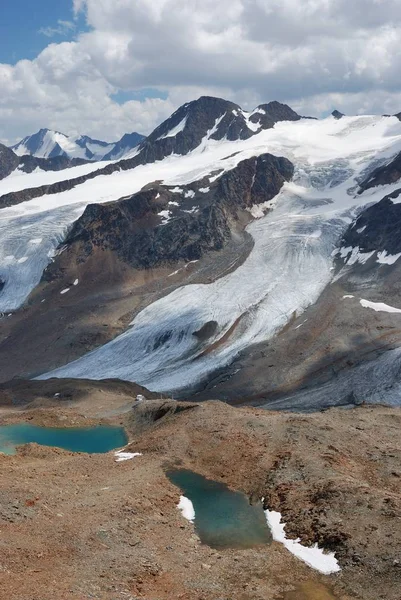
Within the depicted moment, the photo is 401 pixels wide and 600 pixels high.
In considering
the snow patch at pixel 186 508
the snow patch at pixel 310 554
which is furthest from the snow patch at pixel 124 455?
the snow patch at pixel 310 554

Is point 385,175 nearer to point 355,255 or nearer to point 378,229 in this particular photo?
point 378,229

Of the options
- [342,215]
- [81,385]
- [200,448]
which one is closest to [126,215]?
[342,215]

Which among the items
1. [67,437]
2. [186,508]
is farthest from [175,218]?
[186,508]

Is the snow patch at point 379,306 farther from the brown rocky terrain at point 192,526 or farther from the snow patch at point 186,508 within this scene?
the snow patch at point 186,508

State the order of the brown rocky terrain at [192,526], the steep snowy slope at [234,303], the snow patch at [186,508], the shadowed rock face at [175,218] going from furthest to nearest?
the shadowed rock face at [175,218]
the steep snowy slope at [234,303]
the snow patch at [186,508]
the brown rocky terrain at [192,526]

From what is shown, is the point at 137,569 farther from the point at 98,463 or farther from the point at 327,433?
the point at 327,433
